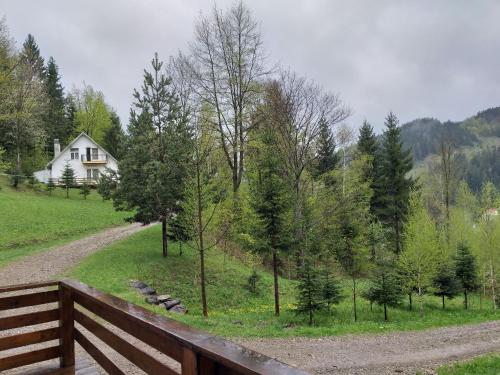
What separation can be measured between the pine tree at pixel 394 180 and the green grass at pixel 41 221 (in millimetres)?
22679

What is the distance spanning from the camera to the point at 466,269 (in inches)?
836

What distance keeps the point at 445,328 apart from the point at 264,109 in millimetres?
16361

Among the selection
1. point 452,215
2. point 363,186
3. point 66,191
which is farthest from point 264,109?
point 66,191

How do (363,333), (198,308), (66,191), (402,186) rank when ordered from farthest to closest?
(66,191) → (402,186) → (198,308) → (363,333)

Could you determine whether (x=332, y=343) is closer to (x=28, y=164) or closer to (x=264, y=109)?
(x=264, y=109)

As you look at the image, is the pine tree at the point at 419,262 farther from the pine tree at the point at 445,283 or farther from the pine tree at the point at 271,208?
the pine tree at the point at 271,208

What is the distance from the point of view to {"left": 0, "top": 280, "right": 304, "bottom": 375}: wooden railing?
67.8 inches

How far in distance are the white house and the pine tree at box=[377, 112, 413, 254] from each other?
103 ft

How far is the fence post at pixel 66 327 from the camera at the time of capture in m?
3.89

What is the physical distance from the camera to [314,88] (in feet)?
72.7

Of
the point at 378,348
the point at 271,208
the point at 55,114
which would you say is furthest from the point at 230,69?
the point at 55,114

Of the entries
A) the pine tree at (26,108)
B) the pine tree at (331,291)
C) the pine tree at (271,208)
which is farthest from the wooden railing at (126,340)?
the pine tree at (26,108)

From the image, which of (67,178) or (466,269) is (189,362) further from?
(67,178)

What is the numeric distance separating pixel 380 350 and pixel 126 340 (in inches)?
357
